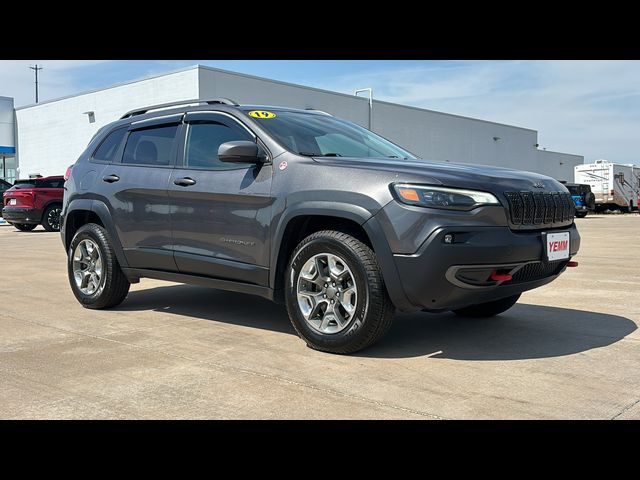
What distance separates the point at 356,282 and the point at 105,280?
9.35ft

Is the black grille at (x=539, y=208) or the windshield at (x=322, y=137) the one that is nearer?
the black grille at (x=539, y=208)

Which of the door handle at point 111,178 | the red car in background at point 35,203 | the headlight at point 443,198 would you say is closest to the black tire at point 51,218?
the red car in background at point 35,203

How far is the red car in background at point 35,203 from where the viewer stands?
64.0 ft

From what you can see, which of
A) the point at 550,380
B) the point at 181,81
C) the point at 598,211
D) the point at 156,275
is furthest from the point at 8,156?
the point at 550,380

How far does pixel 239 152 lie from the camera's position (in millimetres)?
4793

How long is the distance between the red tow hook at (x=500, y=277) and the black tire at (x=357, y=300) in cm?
66

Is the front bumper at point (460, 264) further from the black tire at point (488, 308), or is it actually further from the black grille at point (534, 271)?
the black tire at point (488, 308)

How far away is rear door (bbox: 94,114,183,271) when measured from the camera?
18.5ft

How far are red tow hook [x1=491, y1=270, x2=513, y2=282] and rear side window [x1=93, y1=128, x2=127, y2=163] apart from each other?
375 centimetres

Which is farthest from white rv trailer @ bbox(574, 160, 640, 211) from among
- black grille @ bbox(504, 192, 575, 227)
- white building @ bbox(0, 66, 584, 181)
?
black grille @ bbox(504, 192, 575, 227)

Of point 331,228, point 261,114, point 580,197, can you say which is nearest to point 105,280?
point 261,114

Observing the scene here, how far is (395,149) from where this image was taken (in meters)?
5.83
